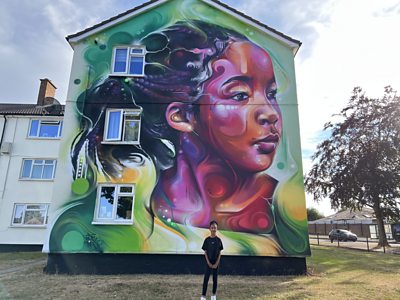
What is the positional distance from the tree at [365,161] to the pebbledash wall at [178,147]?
14.4 metres

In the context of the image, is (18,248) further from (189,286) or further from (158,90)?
(189,286)

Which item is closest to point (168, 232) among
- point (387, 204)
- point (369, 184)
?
point (369, 184)

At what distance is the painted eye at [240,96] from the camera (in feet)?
39.8

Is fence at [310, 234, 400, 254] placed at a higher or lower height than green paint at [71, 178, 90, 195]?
lower

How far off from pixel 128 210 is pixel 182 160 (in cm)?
272

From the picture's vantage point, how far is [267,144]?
1159 centimetres

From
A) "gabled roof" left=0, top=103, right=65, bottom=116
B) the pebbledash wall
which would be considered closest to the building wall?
"gabled roof" left=0, top=103, right=65, bottom=116

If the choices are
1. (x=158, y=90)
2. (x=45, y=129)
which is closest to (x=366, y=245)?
(x=158, y=90)

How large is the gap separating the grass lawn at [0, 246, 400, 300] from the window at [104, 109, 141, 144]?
16.5ft

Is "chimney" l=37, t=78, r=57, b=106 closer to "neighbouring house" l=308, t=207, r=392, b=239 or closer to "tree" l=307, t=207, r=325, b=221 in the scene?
"neighbouring house" l=308, t=207, r=392, b=239

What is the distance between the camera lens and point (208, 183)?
11.2m

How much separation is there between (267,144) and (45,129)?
1628cm

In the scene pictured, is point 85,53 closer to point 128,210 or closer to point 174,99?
point 174,99

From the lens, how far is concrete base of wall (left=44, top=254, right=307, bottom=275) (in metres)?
10.4
